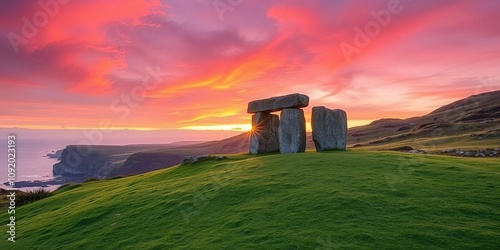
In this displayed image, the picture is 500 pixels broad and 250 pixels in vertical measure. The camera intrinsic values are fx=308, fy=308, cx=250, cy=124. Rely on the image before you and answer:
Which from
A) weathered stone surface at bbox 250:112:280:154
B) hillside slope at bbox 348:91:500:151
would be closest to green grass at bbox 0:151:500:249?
weathered stone surface at bbox 250:112:280:154

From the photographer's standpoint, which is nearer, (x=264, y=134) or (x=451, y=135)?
(x=264, y=134)

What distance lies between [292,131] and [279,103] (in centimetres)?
313

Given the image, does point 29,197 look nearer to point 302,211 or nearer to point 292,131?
point 292,131

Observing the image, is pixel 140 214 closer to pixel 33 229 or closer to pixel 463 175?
pixel 33 229

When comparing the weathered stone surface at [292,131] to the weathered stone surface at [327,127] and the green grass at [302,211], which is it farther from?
the green grass at [302,211]

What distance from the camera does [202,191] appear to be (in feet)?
56.7

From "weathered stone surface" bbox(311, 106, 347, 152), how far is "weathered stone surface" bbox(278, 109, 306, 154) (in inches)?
43.1

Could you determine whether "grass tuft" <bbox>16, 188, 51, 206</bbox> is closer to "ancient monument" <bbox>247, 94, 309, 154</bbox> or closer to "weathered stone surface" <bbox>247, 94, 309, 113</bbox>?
"ancient monument" <bbox>247, 94, 309, 154</bbox>

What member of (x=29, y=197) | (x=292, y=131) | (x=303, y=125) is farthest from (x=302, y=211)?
(x=29, y=197)

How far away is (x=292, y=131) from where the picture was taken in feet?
94.1

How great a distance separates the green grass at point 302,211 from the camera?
32.4 feet

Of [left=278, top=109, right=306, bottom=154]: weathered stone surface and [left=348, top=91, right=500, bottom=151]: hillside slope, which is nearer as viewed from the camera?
[left=278, top=109, right=306, bottom=154]: weathered stone surface

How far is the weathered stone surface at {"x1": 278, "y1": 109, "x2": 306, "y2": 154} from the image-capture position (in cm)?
2833

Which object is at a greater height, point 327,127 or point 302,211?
point 327,127
